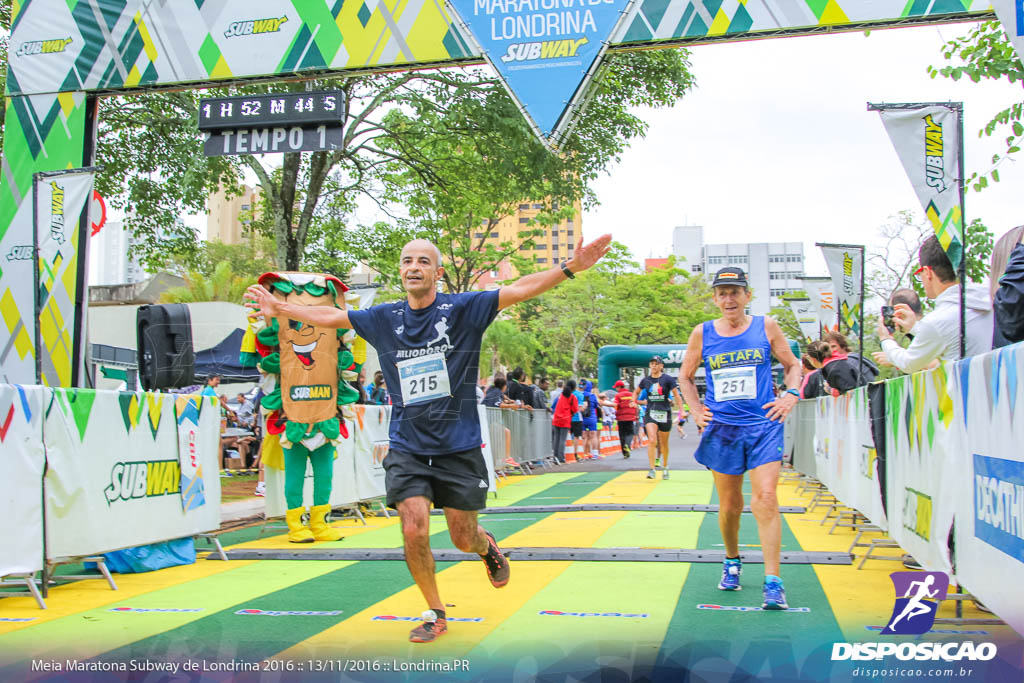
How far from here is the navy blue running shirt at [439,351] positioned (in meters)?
4.89

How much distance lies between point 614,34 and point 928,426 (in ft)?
16.8

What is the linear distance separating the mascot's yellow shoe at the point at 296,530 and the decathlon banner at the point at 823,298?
1646 cm

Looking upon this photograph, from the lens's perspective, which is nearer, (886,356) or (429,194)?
(886,356)

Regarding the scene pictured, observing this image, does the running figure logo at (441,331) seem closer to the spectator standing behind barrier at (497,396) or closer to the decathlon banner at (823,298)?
the spectator standing behind barrier at (497,396)

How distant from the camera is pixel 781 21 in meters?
8.76

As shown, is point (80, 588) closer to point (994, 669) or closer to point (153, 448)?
point (153, 448)

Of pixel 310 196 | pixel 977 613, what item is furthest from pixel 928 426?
pixel 310 196

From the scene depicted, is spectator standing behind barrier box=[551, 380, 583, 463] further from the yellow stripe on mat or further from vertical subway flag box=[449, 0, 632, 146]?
the yellow stripe on mat

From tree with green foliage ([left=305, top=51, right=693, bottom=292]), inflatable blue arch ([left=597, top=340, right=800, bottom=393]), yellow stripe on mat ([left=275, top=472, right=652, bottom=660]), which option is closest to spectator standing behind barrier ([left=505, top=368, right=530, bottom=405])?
tree with green foliage ([left=305, top=51, right=693, bottom=292])

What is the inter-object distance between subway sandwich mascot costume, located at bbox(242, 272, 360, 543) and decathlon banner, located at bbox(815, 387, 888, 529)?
4757 millimetres

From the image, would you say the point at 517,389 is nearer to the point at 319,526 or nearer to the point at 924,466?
the point at 319,526

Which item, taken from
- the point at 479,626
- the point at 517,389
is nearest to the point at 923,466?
the point at 479,626

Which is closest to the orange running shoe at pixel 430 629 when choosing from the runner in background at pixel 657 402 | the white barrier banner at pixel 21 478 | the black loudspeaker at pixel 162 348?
the white barrier banner at pixel 21 478

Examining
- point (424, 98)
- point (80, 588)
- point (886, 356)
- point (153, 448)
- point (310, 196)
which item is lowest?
point (80, 588)
